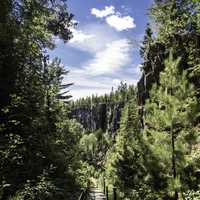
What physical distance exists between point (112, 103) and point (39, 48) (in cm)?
17345

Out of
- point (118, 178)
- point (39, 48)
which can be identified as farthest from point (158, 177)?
point (118, 178)

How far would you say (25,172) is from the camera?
13953mm

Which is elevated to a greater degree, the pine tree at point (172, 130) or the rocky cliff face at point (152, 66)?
the rocky cliff face at point (152, 66)

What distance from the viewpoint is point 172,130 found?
50.6 feet

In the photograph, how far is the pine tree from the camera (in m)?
14.9

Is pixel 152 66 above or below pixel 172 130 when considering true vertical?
above

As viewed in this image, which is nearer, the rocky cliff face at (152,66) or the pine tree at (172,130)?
the pine tree at (172,130)

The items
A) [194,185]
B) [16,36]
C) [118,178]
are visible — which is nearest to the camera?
[16,36]

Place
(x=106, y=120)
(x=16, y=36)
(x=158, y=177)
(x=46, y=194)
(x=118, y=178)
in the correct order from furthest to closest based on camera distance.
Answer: (x=106, y=120) → (x=118, y=178) → (x=158, y=177) → (x=46, y=194) → (x=16, y=36)

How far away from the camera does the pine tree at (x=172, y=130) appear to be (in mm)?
14898

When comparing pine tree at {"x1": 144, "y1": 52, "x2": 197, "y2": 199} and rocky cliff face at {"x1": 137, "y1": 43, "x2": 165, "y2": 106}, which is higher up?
rocky cliff face at {"x1": 137, "y1": 43, "x2": 165, "y2": 106}

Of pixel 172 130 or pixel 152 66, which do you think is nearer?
pixel 172 130

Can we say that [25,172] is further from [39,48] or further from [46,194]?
[39,48]

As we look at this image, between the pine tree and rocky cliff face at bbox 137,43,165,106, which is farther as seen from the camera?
rocky cliff face at bbox 137,43,165,106
